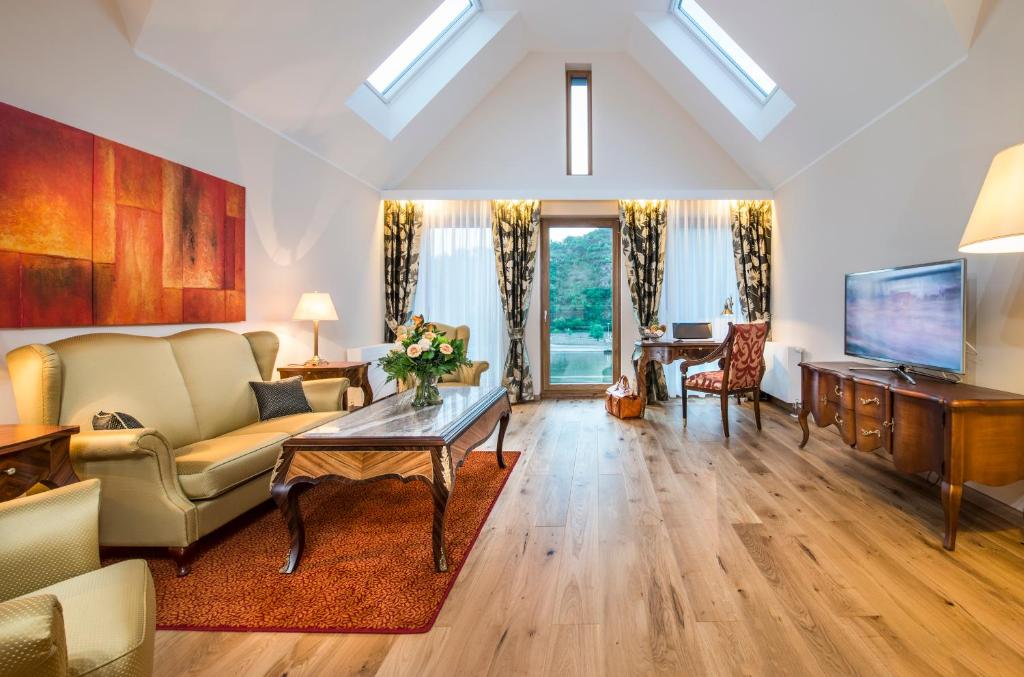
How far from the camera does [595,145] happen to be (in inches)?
235

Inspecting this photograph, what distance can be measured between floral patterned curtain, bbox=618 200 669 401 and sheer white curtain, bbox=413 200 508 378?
168cm

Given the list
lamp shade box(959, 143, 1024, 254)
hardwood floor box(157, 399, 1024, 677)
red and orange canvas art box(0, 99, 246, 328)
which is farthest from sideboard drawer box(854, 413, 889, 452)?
red and orange canvas art box(0, 99, 246, 328)

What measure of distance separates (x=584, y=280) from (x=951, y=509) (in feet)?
14.8

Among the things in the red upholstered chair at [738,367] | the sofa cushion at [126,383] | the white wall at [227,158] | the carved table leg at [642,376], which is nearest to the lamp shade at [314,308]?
the white wall at [227,158]

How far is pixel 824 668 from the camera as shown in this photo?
4.97 ft

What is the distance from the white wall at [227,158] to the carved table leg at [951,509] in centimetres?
422

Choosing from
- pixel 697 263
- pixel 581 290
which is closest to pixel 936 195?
pixel 697 263

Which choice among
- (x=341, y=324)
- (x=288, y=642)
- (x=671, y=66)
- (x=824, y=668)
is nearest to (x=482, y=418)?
(x=288, y=642)

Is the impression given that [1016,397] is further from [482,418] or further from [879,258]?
[482,418]

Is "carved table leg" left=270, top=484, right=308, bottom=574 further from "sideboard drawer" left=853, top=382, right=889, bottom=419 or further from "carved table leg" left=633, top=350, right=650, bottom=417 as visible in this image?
"carved table leg" left=633, top=350, right=650, bottom=417

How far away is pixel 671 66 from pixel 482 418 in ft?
14.9

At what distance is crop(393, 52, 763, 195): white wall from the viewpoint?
5902mm

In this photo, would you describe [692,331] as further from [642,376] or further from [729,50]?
[729,50]

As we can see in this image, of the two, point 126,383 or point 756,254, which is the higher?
point 756,254
